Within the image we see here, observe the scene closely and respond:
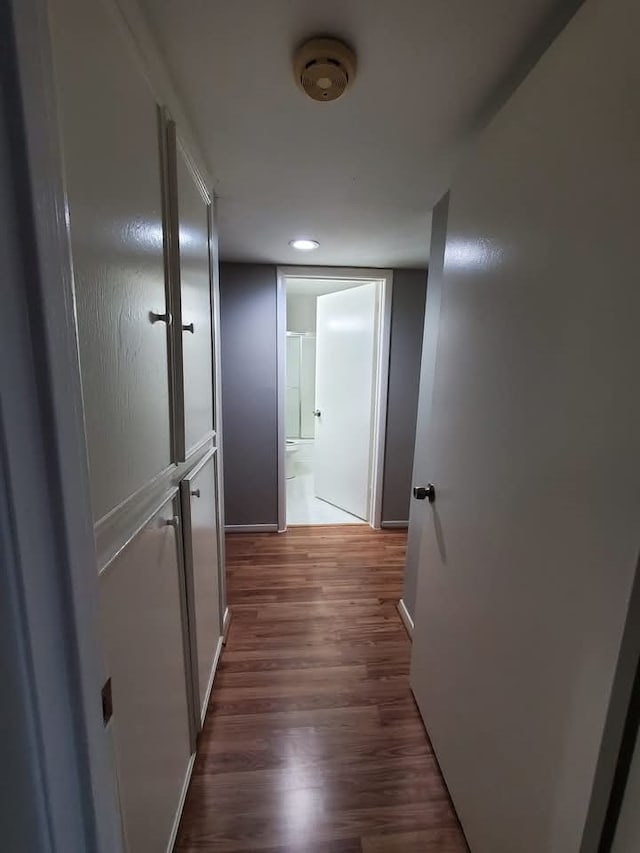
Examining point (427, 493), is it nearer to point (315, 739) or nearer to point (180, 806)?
point (315, 739)

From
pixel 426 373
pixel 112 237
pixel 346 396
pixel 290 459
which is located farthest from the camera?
pixel 290 459

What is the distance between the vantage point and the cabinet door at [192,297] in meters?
0.99

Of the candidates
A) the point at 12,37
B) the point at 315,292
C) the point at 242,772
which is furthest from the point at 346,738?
the point at 315,292

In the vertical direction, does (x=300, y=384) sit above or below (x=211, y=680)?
above

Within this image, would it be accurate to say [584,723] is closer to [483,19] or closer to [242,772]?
[242,772]

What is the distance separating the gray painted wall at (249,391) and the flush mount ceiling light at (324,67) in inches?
68.8

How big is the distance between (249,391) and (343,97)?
77.7 inches

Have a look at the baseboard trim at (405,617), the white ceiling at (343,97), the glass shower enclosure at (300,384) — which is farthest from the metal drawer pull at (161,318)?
the glass shower enclosure at (300,384)

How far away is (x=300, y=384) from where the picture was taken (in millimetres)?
5219

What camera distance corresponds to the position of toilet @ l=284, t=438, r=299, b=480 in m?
4.31

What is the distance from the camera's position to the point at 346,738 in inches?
51.4

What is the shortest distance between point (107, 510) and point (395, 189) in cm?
160

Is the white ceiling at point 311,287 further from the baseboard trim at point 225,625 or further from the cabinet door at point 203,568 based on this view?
the baseboard trim at point 225,625

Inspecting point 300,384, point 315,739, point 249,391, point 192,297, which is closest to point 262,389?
point 249,391
